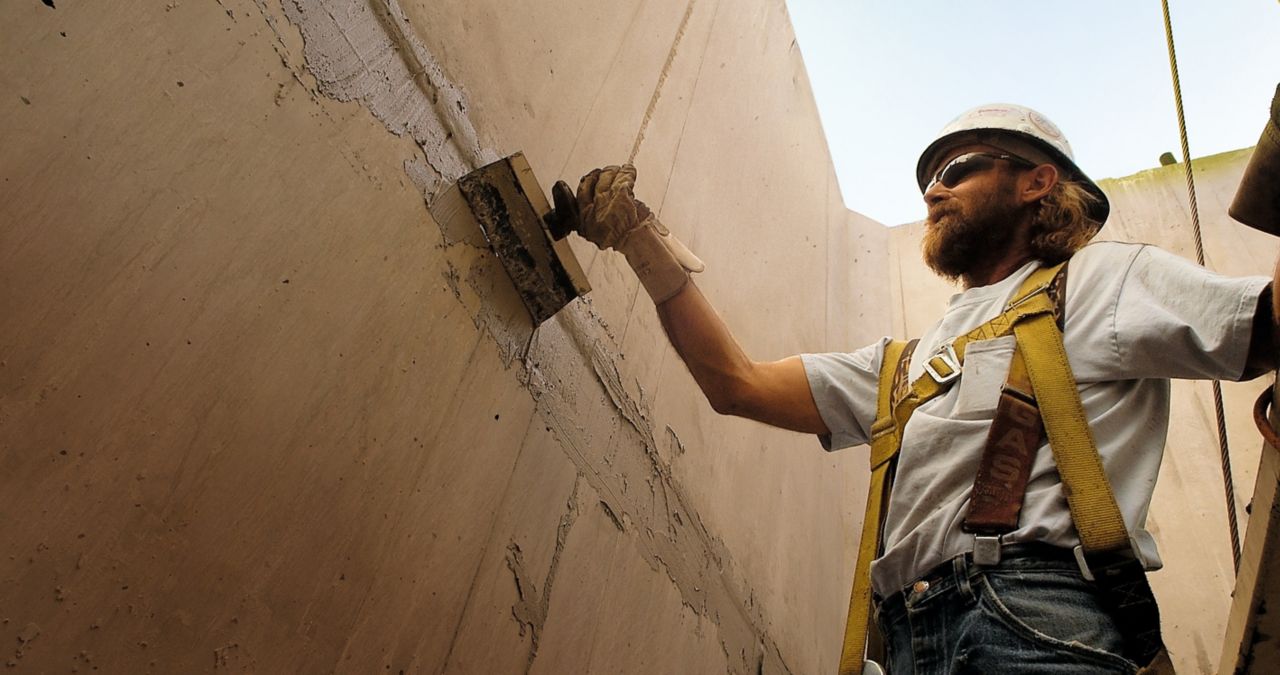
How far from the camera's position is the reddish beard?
6.07 feet

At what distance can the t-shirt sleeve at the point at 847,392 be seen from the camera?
1722 millimetres

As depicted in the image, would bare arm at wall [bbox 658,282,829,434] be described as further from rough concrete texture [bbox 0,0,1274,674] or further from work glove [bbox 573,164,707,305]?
rough concrete texture [bbox 0,0,1274,674]

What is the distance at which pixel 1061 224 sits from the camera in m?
1.78

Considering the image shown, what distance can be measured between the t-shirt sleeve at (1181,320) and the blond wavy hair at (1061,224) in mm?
348

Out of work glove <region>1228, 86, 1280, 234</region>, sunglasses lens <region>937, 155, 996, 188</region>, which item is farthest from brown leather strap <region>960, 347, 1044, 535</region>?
sunglasses lens <region>937, 155, 996, 188</region>

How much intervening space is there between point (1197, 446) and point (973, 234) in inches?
85.6

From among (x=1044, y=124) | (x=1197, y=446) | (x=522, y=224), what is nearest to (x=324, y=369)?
(x=522, y=224)

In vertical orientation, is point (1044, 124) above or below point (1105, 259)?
above

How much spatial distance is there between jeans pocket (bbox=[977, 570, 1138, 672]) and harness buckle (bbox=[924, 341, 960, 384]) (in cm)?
39

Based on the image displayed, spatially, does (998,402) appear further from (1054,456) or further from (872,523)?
(872,523)

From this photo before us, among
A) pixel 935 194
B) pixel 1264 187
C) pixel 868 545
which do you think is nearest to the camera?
pixel 1264 187

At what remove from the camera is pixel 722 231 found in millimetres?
2588

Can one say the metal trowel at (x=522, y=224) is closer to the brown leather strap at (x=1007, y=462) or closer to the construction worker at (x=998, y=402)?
the construction worker at (x=998, y=402)

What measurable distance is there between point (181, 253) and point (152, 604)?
14.5 inches
